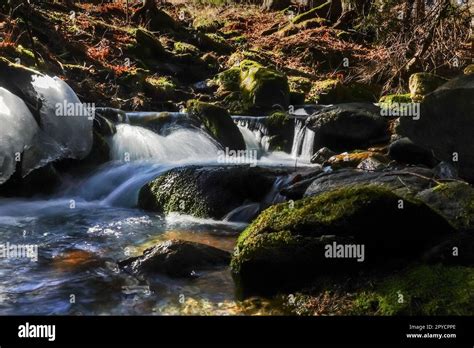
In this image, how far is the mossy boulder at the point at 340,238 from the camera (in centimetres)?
465

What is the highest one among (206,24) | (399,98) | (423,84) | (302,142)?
(206,24)

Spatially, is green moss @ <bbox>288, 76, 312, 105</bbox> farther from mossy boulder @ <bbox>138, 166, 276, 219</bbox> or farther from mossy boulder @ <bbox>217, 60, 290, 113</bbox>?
mossy boulder @ <bbox>138, 166, 276, 219</bbox>

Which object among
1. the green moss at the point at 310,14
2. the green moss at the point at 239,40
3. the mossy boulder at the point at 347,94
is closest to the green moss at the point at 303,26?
the green moss at the point at 310,14

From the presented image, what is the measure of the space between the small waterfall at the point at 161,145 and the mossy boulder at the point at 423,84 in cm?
560

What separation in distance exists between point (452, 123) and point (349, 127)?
194 inches

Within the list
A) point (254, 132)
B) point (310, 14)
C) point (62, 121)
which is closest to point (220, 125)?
point (254, 132)

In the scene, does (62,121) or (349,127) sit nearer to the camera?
(62,121)

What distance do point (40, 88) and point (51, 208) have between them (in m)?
2.78

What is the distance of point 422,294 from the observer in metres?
4.16

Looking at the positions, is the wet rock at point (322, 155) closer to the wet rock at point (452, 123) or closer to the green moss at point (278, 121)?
the green moss at point (278, 121)

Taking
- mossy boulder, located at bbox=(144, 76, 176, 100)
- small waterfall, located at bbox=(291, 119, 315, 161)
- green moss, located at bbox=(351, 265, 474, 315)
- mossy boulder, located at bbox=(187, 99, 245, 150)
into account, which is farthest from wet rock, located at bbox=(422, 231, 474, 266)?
mossy boulder, located at bbox=(144, 76, 176, 100)

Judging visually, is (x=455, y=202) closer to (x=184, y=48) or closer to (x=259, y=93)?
(x=259, y=93)

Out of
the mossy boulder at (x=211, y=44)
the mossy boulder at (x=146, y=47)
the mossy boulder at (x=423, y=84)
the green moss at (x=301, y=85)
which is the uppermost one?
the mossy boulder at (x=211, y=44)
